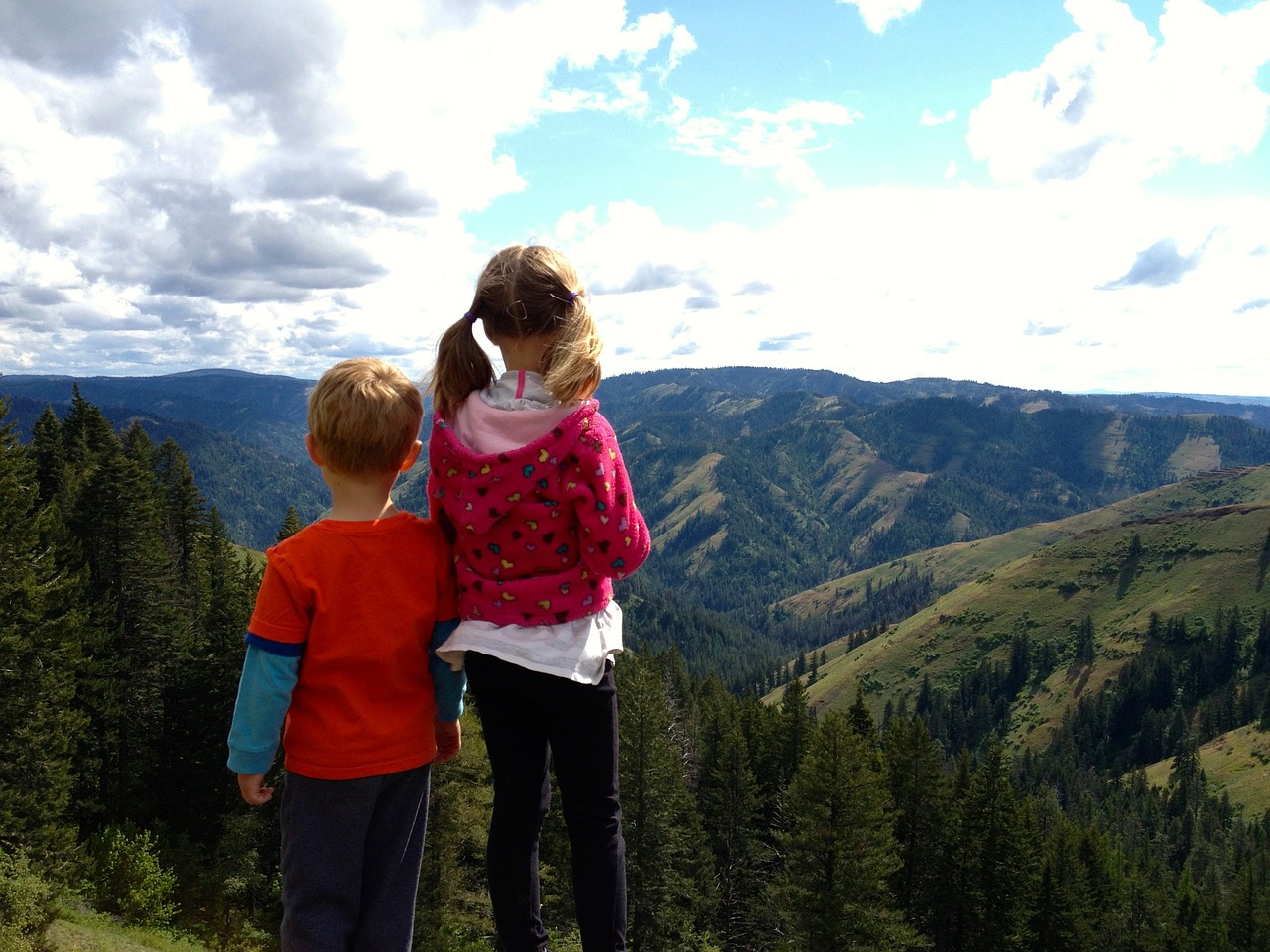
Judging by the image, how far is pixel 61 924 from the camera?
19.9m

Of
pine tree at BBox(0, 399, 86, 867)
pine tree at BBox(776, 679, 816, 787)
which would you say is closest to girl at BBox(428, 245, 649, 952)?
pine tree at BBox(0, 399, 86, 867)

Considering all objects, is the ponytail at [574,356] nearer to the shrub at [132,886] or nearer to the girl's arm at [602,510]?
the girl's arm at [602,510]

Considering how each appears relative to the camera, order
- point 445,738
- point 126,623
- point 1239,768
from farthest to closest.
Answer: point 1239,768
point 126,623
point 445,738

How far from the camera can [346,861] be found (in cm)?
449

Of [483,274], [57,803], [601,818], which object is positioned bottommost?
[57,803]

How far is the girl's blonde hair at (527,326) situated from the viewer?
4.47 m

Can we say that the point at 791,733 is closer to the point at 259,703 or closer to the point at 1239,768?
the point at 259,703

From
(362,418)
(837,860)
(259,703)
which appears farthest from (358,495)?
(837,860)

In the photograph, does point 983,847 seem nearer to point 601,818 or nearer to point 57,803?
point 57,803

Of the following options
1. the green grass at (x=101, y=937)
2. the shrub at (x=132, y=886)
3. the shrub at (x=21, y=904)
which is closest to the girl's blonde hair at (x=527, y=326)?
the shrub at (x=21, y=904)

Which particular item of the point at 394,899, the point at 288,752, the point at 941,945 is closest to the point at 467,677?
the point at 288,752

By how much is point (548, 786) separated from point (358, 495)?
2165 millimetres

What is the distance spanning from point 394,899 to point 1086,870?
63.2m

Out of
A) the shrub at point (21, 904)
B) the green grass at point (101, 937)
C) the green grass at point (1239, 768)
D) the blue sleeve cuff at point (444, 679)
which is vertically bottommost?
the green grass at point (1239, 768)
